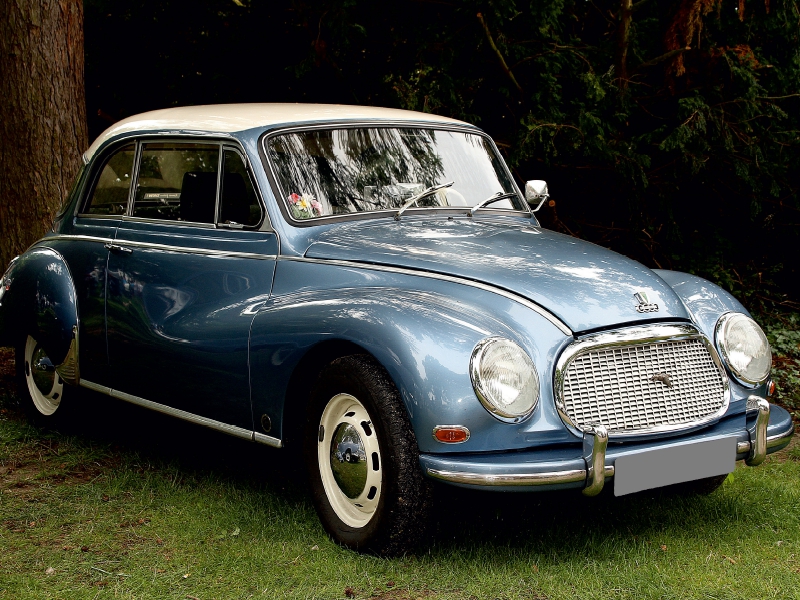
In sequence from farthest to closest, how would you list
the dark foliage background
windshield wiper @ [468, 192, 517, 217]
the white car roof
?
the dark foliage background, windshield wiper @ [468, 192, 517, 217], the white car roof

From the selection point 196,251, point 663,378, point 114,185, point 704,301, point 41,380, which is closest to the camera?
point 663,378

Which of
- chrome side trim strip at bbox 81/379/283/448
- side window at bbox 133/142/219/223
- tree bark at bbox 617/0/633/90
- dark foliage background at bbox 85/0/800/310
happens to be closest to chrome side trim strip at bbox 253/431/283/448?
chrome side trim strip at bbox 81/379/283/448

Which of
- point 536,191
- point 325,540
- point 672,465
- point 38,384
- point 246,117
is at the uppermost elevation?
point 246,117

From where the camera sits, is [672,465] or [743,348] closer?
[672,465]

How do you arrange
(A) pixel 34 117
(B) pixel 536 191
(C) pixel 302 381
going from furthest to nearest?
(A) pixel 34 117, (B) pixel 536 191, (C) pixel 302 381

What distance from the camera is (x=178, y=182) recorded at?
205 inches

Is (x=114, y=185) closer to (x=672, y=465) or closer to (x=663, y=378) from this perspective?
(x=663, y=378)

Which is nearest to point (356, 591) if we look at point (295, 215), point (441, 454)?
point (441, 454)

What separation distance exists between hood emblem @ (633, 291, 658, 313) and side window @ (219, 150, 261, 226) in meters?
1.84

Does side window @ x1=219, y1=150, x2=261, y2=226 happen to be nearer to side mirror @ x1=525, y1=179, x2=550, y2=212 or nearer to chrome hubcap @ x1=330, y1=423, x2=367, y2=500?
chrome hubcap @ x1=330, y1=423, x2=367, y2=500

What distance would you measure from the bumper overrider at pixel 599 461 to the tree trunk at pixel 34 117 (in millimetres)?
5123

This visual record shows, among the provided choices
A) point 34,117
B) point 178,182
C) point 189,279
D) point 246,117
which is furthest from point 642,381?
point 34,117

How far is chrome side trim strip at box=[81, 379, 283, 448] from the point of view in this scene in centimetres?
443

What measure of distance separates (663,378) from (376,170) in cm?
186
